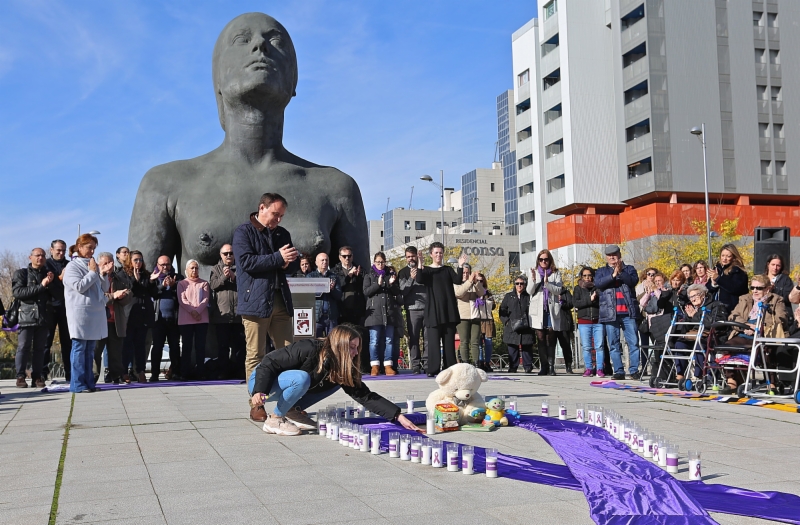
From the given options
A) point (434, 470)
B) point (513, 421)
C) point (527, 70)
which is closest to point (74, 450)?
point (434, 470)

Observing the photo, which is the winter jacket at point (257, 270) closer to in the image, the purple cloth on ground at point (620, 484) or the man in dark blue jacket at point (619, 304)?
the purple cloth on ground at point (620, 484)

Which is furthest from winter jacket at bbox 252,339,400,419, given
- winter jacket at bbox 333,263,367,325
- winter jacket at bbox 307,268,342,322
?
winter jacket at bbox 333,263,367,325

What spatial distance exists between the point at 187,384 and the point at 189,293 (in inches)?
52.6

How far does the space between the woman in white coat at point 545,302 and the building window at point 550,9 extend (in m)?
54.3

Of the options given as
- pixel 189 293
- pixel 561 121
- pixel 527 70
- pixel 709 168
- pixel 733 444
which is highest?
pixel 527 70

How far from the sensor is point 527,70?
70.4 metres

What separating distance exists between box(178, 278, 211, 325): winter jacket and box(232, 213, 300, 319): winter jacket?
14.7 feet

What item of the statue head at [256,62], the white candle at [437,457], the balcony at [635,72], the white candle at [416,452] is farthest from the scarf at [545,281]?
the balcony at [635,72]

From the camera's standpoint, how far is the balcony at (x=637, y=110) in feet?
177

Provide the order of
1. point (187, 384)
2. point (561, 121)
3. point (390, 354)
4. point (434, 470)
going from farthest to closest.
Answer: point (561, 121)
point (390, 354)
point (187, 384)
point (434, 470)

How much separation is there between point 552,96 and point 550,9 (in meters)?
7.31

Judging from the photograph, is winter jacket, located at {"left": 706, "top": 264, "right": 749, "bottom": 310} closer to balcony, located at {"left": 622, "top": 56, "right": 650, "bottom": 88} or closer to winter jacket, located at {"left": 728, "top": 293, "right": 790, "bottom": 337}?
winter jacket, located at {"left": 728, "top": 293, "right": 790, "bottom": 337}

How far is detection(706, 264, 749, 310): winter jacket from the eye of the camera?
11836mm

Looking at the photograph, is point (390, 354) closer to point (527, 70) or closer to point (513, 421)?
point (513, 421)
